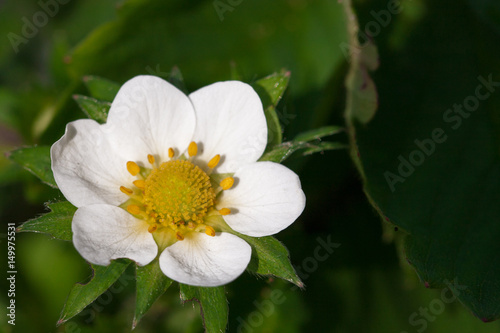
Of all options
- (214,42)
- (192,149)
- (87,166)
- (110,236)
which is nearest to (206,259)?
(110,236)

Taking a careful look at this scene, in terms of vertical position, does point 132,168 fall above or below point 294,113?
above

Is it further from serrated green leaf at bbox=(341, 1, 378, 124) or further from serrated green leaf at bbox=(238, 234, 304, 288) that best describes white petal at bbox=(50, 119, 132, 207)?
serrated green leaf at bbox=(341, 1, 378, 124)

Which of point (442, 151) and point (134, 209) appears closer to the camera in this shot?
point (134, 209)

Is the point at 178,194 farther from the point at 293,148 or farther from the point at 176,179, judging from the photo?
the point at 293,148

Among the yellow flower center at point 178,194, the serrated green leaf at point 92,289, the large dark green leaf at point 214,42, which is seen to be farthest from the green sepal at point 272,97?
the large dark green leaf at point 214,42

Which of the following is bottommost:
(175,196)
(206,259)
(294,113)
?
(294,113)

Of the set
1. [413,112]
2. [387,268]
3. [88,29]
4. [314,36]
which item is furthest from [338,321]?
[88,29]

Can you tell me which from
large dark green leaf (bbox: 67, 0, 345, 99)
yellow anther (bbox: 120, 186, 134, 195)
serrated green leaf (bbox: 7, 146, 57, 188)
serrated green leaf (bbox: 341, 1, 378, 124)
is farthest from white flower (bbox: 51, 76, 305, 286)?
large dark green leaf (bbox: 67, 0, 345, 99)
